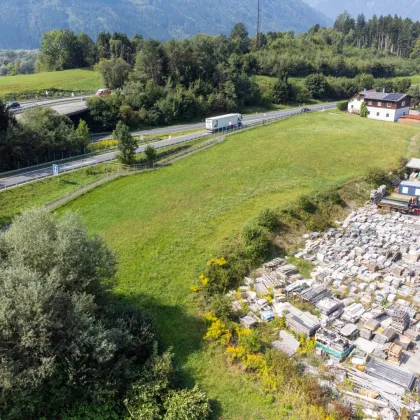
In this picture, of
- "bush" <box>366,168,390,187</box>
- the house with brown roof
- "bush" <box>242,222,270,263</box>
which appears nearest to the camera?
"bush" <box>242,222,270,263</box>

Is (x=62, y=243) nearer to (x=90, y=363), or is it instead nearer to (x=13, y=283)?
(x=13, y=283)

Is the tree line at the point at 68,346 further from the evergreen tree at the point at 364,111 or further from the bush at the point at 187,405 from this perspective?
the evergreen tree at the point at 364,111

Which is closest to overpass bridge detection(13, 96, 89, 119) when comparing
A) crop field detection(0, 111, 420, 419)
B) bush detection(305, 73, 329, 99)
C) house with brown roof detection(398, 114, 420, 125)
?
crop field detection(0, 111, 420, 419)

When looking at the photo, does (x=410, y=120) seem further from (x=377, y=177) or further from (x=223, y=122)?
(x=223, y=122)

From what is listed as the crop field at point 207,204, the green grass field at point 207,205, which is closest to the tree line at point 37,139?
the crop field at point 207,204

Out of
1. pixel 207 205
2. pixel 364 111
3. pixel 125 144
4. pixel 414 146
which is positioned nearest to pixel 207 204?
pixel 207 205

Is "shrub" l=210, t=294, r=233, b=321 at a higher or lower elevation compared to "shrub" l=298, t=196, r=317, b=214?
lower

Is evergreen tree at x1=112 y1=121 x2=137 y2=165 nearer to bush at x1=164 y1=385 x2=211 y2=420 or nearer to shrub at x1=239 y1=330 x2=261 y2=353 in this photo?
shrub at x1=239 y1=330 x2=261 y2=353

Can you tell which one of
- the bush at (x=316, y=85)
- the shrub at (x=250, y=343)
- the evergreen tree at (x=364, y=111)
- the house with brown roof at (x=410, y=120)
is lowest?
the shrub at (x=250, y=343)
